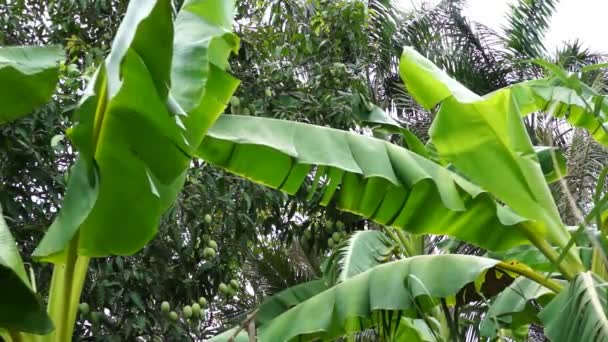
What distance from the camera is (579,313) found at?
2.60 metres

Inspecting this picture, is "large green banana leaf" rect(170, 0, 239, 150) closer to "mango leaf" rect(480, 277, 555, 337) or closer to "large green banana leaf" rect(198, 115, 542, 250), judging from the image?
"large green banana leaf" rect(198, 115, 542, 250)

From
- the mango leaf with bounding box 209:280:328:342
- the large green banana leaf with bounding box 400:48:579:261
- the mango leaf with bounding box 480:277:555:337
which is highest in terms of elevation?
the large green banana leaf with bounding box 400:48:579:261

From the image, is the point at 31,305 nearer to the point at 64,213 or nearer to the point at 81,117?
the point at 64,213

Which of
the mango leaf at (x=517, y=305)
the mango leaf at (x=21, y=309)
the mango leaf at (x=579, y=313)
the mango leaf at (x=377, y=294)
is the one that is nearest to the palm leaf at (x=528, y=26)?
the mango leaf at (x=517, y=305)

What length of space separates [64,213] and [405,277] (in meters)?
1.15

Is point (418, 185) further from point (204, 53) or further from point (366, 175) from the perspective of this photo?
point (204, 53)

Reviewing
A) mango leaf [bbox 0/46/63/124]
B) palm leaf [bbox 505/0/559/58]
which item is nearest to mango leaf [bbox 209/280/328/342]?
mango leaf [bbox 0/46/63/124]

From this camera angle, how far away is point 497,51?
9164mm

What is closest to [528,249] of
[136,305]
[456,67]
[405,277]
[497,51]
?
[405,277]

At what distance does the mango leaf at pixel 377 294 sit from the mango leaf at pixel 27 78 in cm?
112

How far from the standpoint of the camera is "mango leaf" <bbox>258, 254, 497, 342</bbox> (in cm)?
298

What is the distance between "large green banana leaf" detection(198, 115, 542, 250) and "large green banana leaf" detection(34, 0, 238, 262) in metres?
0.32

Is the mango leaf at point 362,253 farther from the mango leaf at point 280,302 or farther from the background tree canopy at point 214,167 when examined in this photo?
the mango leaf at point 280,302

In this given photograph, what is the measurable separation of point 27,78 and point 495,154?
162 cm
